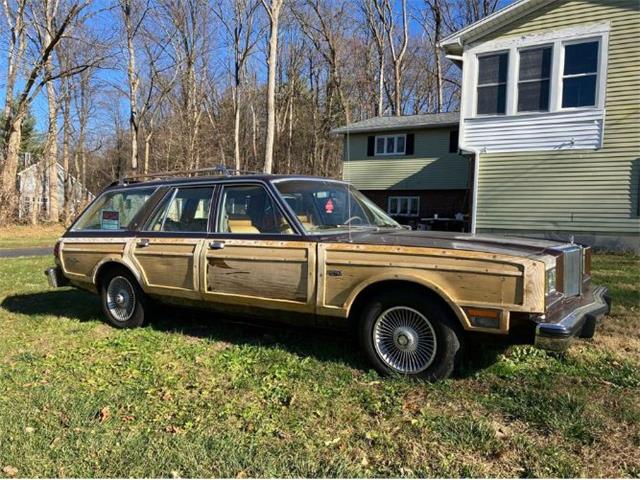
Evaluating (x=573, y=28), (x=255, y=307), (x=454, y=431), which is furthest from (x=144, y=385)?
(x=573, y=28)

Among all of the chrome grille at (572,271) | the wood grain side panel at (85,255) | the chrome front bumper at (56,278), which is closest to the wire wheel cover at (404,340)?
the chrome grille at (572,271)

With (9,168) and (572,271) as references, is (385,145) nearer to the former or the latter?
(9,168)

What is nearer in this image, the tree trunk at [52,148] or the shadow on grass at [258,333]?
the shadow on grass at [258,333]

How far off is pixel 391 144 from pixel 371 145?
97cm

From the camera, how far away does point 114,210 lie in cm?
620

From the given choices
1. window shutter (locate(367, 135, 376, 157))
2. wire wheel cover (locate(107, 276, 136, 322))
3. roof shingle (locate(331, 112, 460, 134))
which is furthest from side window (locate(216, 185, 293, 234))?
window shutter (locate(367, 135, 376, 157))

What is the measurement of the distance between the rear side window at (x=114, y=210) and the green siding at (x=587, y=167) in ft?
39.3

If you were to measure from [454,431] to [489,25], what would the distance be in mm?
14394

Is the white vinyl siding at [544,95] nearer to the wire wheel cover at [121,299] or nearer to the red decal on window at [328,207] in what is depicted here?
the red decal on window at [328,207]

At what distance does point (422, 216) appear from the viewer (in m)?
23.1

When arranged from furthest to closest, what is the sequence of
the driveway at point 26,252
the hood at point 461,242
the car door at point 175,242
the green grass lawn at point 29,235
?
the green grass lawn at point 29,235 < the driveway at point 26,252 < the car door at point 175,242 < the hood at point 461,242

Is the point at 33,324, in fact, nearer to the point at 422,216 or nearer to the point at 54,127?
the point at 422,216

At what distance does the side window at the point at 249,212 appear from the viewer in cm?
478

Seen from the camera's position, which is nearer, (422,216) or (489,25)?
(489,25)
